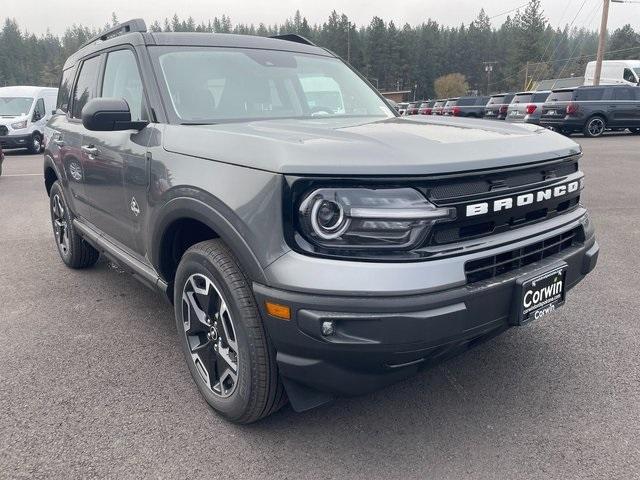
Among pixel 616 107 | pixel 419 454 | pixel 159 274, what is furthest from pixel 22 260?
pixel 616 107

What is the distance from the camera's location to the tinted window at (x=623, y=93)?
17.4m

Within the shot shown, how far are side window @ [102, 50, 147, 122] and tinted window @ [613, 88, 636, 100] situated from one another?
17.9 meters

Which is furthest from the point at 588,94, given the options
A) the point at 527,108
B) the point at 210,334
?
the point at 210,334

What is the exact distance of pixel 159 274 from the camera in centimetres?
290

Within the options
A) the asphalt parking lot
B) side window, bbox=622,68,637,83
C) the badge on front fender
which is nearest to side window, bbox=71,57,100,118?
the asphalt parking lot

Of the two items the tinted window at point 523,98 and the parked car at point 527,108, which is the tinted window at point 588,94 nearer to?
the parked car at point 527,108

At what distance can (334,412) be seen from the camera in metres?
2.59

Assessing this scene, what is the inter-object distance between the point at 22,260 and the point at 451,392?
173 inches

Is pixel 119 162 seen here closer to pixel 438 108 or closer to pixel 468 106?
pixel 468 106

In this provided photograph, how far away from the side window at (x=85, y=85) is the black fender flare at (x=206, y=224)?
1733 millimetres

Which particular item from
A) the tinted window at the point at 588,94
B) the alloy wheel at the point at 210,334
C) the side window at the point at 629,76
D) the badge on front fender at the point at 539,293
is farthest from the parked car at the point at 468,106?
the alloy wheel at the point at 210,334

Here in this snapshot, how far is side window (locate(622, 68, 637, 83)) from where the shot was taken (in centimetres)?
2583

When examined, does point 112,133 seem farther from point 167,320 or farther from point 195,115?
point 167,320

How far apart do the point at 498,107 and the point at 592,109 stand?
5613mm
